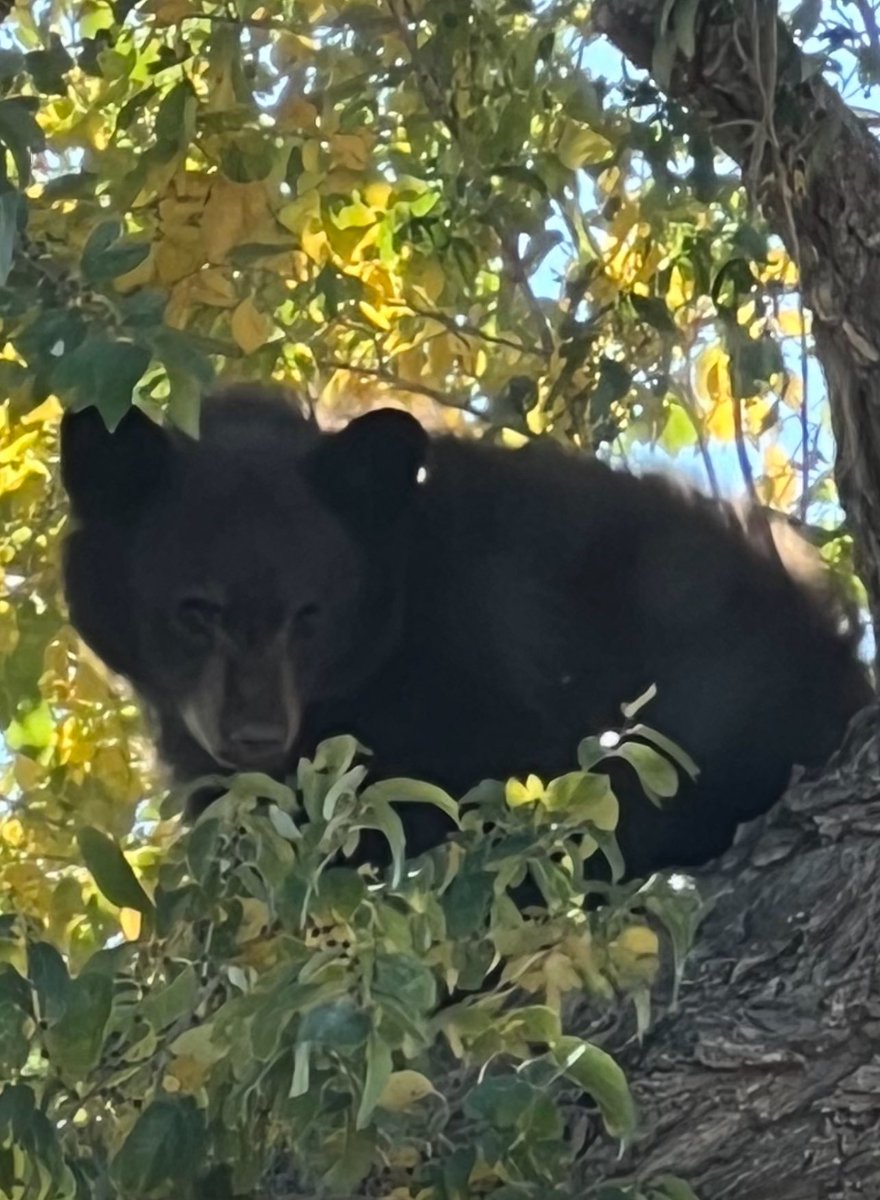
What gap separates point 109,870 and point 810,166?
1205mm

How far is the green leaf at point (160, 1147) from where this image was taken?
1.77 m

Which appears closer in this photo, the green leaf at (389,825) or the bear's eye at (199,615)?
the green leaf at (389,825)

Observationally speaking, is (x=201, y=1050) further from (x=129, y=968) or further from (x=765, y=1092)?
(x=765, y=1092)

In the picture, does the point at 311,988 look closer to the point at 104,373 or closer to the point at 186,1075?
the point at 186,1075

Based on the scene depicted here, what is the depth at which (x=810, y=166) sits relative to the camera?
7.76 feet

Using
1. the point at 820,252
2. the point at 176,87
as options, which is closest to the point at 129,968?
the point at 820,252

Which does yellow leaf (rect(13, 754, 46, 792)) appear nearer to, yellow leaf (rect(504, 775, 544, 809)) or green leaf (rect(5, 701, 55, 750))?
green leaf (rect(5, 701, 55, 750))

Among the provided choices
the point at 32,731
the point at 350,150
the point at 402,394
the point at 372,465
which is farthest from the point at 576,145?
the point at 32,731

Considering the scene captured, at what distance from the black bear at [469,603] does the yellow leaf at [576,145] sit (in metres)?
0.49

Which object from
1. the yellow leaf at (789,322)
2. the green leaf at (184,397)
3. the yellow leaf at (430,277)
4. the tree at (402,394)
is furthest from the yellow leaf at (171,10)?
the green leaf at (184,397)

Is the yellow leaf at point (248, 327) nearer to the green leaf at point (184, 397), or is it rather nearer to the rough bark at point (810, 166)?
the rough bark at point (810, 166)

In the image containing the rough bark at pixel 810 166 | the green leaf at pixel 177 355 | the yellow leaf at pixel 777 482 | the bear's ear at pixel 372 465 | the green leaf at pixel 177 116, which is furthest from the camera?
the yellow leaf at pixel 777 482

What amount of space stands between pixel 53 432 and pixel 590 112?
106 centimetres

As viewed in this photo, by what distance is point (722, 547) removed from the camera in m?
3.31
